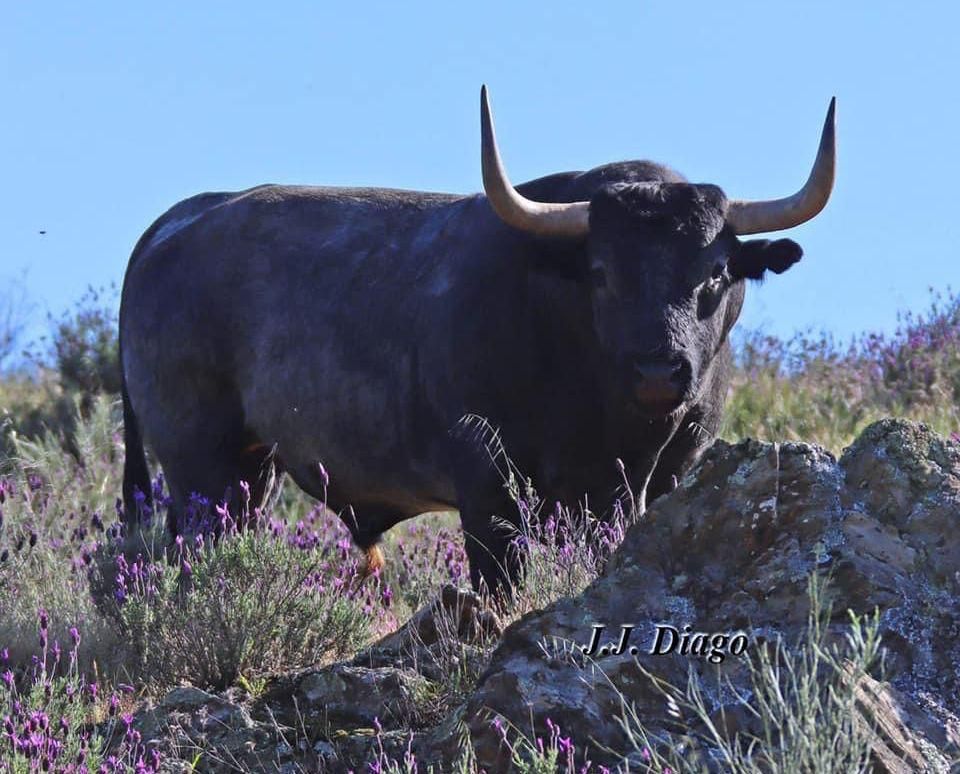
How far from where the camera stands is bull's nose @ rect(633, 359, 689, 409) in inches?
272

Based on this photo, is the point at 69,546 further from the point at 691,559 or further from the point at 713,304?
the point at 691,559

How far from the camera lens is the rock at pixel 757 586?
4.73 meters

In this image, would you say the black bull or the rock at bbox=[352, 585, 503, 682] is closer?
the rock at bbox=[352, 585, 503, 682]

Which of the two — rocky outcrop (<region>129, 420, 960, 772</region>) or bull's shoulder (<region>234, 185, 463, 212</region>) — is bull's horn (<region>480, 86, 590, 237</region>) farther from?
rocky outcrop (<region>129, 420, 960, 772</region>)

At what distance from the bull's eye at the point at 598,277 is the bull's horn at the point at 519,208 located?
0.64 ft

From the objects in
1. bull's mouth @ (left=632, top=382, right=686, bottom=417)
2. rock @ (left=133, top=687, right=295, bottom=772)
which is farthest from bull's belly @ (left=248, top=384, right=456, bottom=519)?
rock @ (left=133, top=687, right=295, bottom=772)

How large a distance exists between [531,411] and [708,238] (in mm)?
980

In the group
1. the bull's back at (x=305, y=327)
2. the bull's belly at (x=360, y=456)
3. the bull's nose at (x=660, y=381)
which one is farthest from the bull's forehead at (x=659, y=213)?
the bull's belly at (x=360, y=456)

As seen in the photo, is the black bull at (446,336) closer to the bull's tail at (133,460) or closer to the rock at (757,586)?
the bull's tail at (133,460)

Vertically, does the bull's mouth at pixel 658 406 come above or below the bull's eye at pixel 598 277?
below

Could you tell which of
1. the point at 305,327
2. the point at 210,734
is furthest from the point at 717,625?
the point at 305,327
